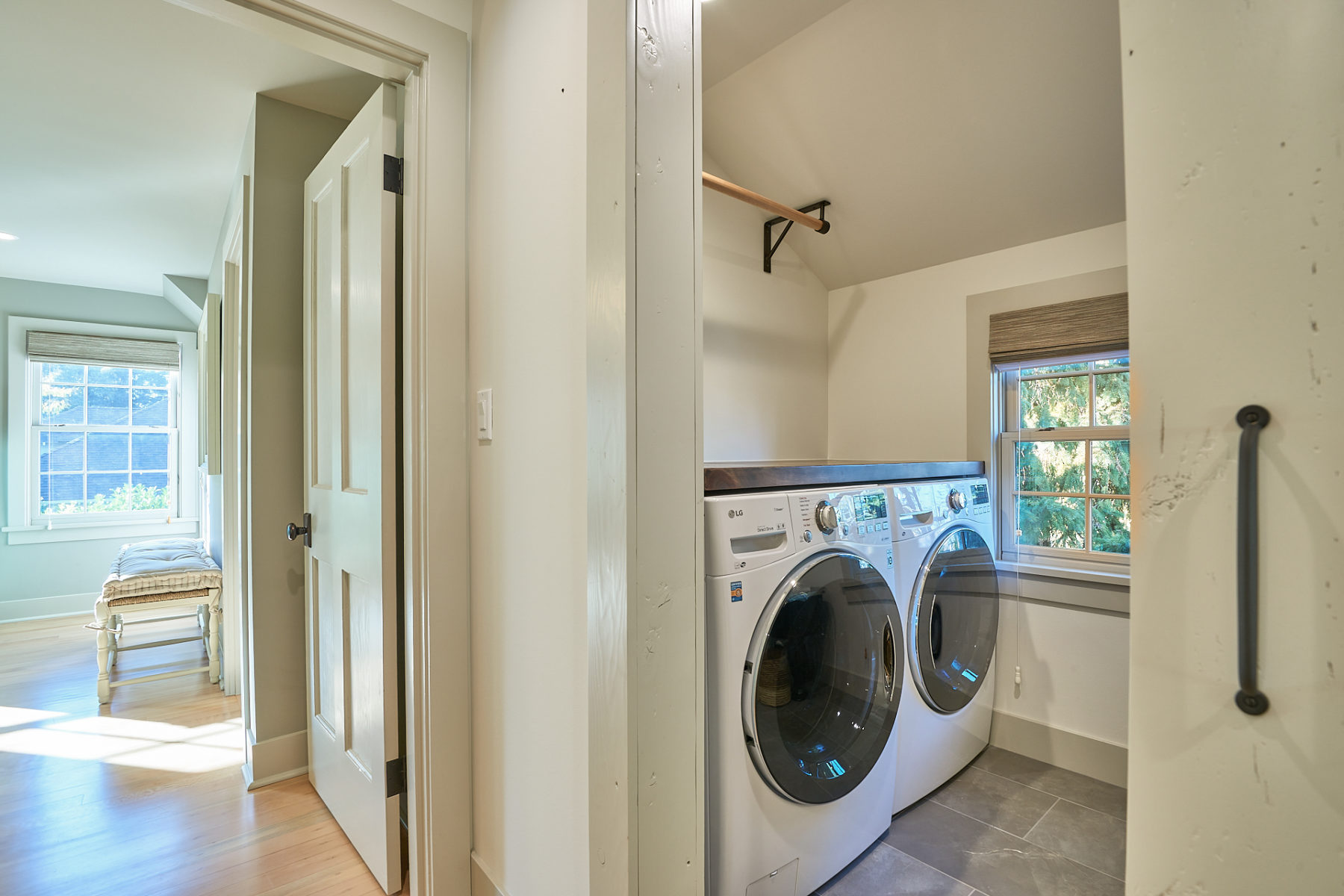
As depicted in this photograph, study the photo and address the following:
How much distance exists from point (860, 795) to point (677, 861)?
81cm

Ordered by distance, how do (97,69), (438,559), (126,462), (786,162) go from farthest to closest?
(126,462) < (786,162) < (97,69) < (438,559)

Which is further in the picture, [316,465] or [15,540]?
[15,540]

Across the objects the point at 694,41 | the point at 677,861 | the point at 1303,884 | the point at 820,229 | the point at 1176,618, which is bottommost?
the point at 677,861

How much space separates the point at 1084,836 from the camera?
5.63 feet

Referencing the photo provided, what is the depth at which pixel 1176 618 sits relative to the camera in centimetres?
47

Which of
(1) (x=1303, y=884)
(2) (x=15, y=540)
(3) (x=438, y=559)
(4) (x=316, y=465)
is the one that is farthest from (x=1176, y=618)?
(2) (x=15, y=540)

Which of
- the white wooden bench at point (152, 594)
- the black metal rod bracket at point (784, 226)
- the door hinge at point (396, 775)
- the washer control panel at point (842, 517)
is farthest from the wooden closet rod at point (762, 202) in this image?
the white wooden bench at point (152, 594)

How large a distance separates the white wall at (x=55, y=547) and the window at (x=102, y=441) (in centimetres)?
19

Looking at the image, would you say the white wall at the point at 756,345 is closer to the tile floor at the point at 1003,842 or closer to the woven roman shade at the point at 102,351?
the tile floor at the point at 1003,842

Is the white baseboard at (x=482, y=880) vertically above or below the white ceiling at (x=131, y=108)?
below

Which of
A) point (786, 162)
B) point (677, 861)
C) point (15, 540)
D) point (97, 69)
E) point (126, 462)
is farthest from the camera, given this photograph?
point (126, 462)

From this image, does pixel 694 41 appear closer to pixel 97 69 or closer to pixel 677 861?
pixel 677 861

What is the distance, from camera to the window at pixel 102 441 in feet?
14.3

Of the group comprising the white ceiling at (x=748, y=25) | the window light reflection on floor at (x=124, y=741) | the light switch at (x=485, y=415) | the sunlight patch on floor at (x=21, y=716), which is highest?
the white ceiling at (x=748, y=25)
